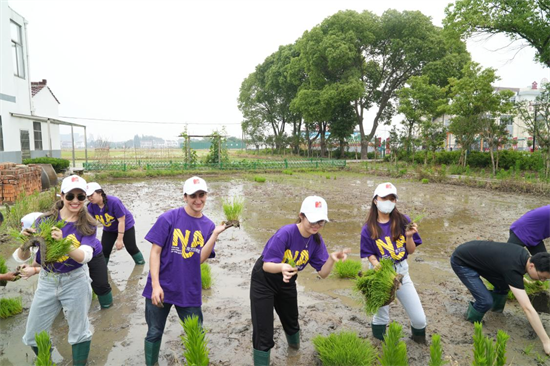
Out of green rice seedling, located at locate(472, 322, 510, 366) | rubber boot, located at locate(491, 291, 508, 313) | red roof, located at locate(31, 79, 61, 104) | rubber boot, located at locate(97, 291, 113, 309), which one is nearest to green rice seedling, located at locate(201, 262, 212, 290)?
rubber boot, located at locate(97, 291, 113, 309)

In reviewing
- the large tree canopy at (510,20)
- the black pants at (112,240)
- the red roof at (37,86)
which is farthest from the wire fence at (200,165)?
the black pants at (112,240)

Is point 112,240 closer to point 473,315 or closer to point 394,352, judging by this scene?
point 394,352

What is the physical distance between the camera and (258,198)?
1330 centimetres

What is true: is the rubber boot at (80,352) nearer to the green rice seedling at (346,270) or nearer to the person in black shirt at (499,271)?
Result: the green rice seedling at (346,270)

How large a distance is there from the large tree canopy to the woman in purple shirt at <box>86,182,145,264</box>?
1918 cm

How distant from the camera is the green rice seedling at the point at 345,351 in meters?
3.17

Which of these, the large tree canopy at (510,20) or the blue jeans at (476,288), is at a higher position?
the large tree canopy at (510,20)

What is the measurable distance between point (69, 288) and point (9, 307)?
6.62 ft

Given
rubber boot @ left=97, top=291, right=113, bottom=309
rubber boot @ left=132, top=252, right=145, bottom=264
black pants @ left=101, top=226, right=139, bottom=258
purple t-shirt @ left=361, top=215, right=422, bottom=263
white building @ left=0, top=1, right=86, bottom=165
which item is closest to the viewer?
purple t-shirt @ left=361, top=215, right=422, bottom=263

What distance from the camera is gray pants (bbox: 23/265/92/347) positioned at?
2.96 m

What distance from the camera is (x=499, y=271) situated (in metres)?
3.78

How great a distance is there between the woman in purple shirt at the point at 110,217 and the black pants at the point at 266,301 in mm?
2791

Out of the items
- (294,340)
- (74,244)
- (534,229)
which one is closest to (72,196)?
(74,244)

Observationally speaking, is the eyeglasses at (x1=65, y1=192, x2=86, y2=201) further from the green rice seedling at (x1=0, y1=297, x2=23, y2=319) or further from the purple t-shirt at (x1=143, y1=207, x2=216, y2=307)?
the green rice seedling at (x1=0, y1=297, x2=23, y2=319)
